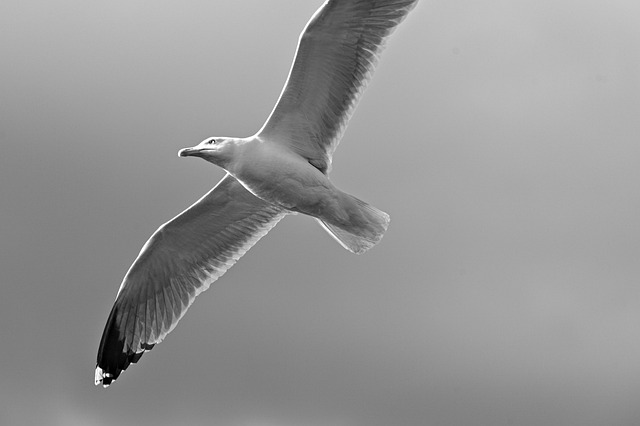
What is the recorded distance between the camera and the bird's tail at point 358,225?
9695mm

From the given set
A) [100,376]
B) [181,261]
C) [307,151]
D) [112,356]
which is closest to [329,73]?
[307,151]

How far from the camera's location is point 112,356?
464 inches

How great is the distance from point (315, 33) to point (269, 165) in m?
1.20

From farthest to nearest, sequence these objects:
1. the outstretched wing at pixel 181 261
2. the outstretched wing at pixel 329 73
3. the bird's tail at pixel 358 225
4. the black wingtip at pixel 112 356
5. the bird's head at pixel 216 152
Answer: the black wingtip at pixel 112 356 < the outstretched wing at pixel 181 261 < the bird's tail at pixel 358 225 < the bird's head at pixel 216 152 < the outstretched wing at pixel 329 73

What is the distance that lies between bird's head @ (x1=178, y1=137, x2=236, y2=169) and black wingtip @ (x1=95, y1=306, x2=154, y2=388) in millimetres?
2786

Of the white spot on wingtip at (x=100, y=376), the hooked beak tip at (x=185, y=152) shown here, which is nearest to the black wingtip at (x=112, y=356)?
the white spot on wingtip at (x=100, y=376)

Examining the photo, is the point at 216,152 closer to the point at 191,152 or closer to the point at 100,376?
the point at 191,152

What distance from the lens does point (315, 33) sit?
9.23 meters

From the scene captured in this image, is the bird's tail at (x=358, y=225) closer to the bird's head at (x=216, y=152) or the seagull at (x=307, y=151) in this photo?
the seagull at (x=307, y=151)

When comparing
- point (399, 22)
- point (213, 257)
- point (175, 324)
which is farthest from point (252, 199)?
point (399, 22)

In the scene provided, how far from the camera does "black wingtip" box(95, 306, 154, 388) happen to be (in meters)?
11.6

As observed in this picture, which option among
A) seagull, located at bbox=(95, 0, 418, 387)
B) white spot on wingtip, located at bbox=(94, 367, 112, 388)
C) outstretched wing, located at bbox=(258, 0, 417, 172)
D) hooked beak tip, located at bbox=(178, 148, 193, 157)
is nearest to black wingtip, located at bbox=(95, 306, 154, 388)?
white spot on wingtip, located at bbox=(94, 367, 112, 388)

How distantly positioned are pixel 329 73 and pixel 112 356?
4213 mm

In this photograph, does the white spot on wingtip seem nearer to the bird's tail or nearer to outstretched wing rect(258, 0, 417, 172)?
the bird's tail
